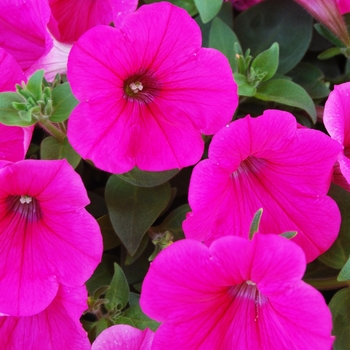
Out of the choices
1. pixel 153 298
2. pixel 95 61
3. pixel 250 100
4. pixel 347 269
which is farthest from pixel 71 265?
pixel 250 100

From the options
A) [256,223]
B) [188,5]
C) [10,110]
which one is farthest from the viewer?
[188,5]

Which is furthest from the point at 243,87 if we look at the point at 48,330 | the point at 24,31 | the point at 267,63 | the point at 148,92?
the point at 48,330

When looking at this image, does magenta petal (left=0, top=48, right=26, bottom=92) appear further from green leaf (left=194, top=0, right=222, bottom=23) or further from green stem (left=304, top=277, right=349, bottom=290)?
green stem (left=304, top=277, right=349, bottom=290)

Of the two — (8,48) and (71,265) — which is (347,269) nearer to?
(71,265)

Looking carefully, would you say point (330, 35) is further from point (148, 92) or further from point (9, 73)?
point (9, 73)

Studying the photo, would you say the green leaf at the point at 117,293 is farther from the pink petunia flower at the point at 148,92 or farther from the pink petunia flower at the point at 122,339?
the pink petunia flower at the point at 148,92

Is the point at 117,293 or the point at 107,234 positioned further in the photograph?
the point at 107,234
